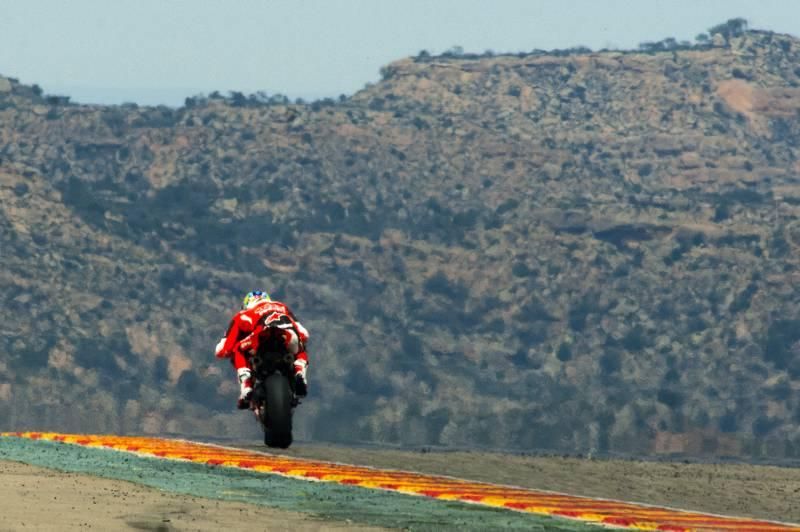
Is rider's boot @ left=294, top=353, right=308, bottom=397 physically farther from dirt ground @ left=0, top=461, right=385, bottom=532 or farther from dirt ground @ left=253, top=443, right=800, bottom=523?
dirt ground @ left=0, top=461, right=385, bottom=532

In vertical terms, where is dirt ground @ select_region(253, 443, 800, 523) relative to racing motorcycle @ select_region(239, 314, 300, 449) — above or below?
below

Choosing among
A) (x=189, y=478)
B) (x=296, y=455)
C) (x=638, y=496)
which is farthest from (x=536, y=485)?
(x=189, y=478)

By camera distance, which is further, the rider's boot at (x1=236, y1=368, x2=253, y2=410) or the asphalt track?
the rider's boot at (x1=236, y1=368, x2=253, y2=410)

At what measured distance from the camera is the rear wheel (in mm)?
35312

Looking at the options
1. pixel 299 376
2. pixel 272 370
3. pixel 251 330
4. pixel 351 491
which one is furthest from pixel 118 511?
pixel 251 330

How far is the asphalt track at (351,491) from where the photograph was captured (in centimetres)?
2697

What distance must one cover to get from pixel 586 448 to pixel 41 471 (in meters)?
171

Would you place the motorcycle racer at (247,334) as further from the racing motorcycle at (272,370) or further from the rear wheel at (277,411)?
the rear wheel at (277,411)

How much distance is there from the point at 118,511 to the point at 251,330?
457 inches

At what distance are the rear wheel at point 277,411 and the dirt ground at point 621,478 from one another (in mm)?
907

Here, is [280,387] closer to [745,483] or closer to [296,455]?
[296,455]

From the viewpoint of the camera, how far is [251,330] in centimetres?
3612

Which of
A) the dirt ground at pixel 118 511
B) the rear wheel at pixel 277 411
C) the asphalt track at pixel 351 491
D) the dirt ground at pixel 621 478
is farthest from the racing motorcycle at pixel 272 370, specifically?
the dirt ground at pixel 118 511

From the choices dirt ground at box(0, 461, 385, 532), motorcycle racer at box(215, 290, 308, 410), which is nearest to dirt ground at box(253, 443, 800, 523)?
motorcycle racer at box(215, 290, 308, 410)
